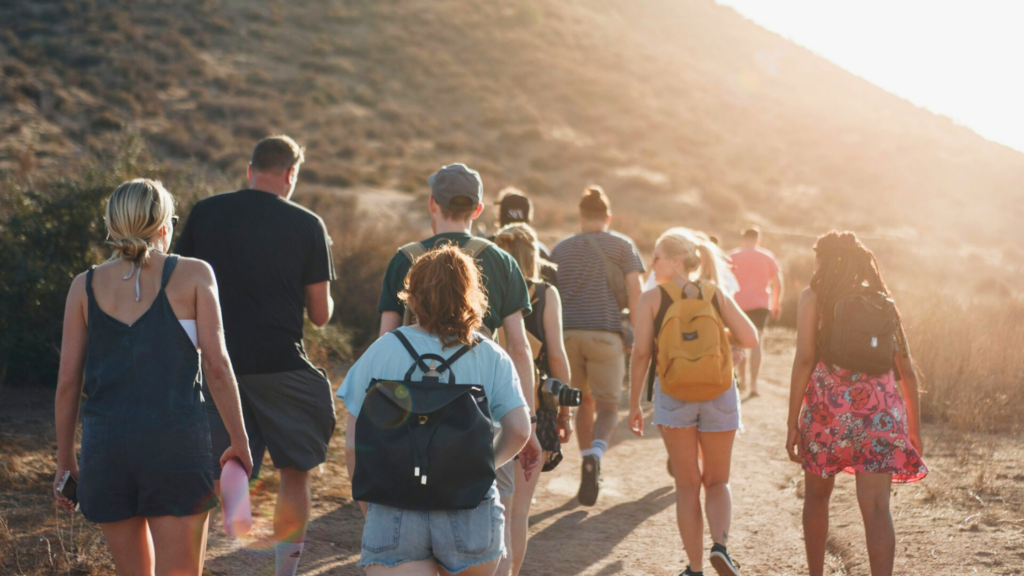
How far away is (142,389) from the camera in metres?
2.63

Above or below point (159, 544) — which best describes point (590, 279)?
above

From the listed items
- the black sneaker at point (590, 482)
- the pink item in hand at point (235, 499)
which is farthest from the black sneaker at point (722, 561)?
the pink item in hand at point (235, 499)

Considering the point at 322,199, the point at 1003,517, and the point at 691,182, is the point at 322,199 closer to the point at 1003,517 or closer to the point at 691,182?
the point at 1003,517

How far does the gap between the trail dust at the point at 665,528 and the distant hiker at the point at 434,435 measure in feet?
7.62

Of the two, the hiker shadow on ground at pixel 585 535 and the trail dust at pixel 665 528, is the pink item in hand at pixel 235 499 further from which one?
the hiker shadow on ground at pixel 585 535

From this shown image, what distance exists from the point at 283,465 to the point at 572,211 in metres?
25.8

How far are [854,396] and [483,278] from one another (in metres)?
1.85

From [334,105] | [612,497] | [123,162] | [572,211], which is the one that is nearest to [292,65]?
[334,105]

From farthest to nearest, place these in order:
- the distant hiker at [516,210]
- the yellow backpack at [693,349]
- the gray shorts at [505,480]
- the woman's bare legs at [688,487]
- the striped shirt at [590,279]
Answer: the striped shirt at [590,279] → the distant hiker at [516,210] → the woman's bare legs at [688,487] → the yellow backpack at [693,349] → the gray shorts at [505,480]

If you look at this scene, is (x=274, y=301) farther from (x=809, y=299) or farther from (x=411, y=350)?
(x=809, y=299)

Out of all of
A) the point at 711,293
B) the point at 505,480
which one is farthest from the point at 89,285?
the point at 711,293

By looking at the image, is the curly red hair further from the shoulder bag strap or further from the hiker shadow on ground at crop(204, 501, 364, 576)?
the shoulder bag strap

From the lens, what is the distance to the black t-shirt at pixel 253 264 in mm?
3729

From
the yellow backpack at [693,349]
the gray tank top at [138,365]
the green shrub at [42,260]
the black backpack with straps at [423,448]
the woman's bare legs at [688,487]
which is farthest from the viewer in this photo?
the green shrub at [42,260]
